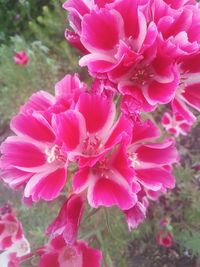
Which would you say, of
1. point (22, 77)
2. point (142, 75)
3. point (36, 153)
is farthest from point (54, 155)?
point (22, 77)

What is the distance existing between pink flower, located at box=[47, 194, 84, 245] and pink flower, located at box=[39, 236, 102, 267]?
21 cm

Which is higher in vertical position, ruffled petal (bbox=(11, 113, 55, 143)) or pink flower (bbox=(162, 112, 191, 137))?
ruffled petal (bbox=(11, 113, 55, 143))

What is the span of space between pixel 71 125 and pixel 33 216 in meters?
1.26

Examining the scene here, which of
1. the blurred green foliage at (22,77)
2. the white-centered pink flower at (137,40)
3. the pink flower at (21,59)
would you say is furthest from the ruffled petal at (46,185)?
the blurred green foliage at (22,77)

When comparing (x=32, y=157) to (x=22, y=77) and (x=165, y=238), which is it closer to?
(x=165, y=238)

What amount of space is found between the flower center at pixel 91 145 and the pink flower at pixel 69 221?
112 millimetres

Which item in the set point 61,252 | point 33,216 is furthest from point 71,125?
point 33,216

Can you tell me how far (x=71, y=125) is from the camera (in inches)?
39.3

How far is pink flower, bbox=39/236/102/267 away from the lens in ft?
4.09

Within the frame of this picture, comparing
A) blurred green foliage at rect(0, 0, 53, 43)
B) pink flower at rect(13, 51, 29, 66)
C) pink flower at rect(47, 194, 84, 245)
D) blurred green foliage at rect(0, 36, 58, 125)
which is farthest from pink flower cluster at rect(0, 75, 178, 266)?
blurred green foliage at rect(0, 0, 53, 43)

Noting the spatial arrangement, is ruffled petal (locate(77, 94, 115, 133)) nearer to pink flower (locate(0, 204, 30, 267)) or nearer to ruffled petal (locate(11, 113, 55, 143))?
ruffled petal (locate(11, 113, 55, 143))

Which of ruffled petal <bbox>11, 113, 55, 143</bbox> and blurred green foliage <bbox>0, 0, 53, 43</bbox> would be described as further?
blurred green foliage <bbox>0, 0, 53, 43</bbox>

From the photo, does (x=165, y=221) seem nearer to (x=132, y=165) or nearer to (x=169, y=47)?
(x=132, y=165)

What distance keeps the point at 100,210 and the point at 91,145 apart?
42 centimetres
